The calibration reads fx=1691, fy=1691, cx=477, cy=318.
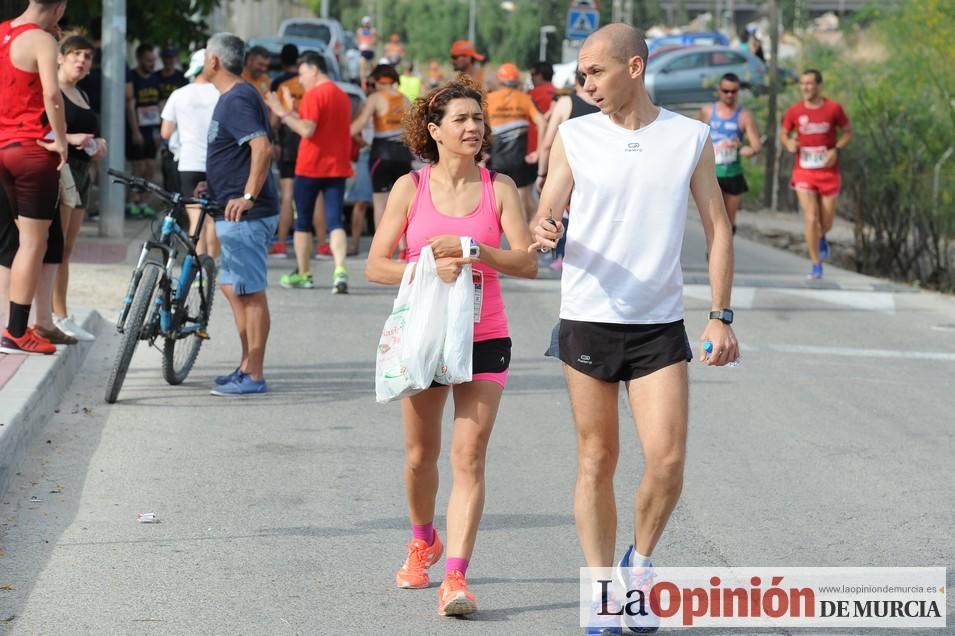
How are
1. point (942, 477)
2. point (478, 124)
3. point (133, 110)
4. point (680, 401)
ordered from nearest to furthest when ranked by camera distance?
point (680, 401)
point (478, 124)
point (942, 477)
point (133, 110)

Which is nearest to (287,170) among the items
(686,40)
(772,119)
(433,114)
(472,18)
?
(433,114)

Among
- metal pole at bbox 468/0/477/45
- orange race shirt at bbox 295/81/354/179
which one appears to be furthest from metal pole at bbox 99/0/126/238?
metal pole at bbox 468/0/477/45

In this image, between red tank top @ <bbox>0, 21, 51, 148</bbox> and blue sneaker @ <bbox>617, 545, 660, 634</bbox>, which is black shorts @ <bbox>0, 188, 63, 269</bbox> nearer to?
red tank top @ <bbox>0, 21, 51, 148</bbox>

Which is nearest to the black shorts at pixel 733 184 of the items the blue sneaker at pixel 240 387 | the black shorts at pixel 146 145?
the blue sneaker at pixel 240 387

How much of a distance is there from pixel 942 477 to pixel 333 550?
314cm

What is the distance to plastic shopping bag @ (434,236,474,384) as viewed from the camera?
17.6 ft

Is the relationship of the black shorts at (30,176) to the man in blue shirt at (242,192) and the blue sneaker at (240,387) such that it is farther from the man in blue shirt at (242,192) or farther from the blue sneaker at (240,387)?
the blue sneaker at (240,387)

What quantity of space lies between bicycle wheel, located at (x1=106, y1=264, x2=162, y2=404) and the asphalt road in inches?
5.8

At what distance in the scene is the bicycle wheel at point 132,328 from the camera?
29.6ft

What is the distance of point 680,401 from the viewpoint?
5160 millimetres

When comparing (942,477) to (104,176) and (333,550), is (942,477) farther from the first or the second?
(104,176)

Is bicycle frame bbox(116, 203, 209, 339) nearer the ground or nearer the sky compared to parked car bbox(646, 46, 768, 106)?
nearer the ground

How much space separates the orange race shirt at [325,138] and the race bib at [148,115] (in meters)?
6.77

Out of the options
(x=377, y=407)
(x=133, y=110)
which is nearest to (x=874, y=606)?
(x=377, y=407)
